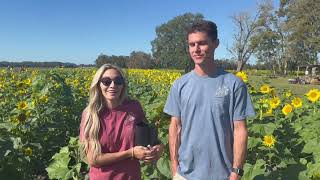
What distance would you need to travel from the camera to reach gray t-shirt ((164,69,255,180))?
108 inches

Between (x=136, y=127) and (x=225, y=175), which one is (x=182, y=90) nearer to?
(x=136, y=127)

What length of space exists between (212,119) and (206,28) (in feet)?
1.63

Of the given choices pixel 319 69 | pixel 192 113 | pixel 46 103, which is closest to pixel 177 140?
pixel 192 113

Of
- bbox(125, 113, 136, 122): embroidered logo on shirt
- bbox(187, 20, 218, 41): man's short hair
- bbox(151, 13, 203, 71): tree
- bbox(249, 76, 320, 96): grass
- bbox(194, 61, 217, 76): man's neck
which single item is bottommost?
bbox(249, 76, 320, 96): grass

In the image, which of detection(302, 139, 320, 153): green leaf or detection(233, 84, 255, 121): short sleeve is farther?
detection(302, 139, 320, 153): green leaf

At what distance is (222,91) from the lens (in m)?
2.74

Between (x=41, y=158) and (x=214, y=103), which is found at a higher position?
(x=214, y=103)

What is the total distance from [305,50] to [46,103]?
48.4 m

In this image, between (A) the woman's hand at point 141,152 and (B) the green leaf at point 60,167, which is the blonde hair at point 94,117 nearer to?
(A) the woman's hand at point 141,152

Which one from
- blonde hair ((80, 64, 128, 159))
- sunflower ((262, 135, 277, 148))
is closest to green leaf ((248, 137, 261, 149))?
sunflower ((262, 135, 277, 148))

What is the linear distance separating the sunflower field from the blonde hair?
0.41 m

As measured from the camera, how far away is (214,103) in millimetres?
2750

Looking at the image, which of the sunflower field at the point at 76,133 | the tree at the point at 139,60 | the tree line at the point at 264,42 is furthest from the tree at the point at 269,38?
the sunflower field at the point at 76,133

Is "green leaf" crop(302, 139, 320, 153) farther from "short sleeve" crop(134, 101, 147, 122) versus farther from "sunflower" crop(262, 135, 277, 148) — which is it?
"short sleeve" crop(134, 101, 147, 122)
